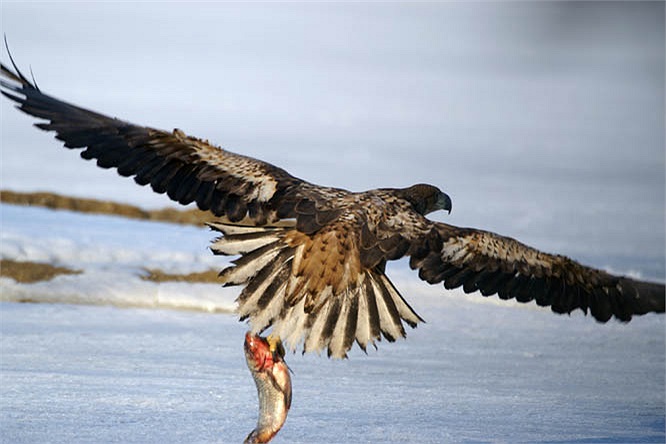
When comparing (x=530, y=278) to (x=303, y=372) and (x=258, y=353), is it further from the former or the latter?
(x=303, y=372)

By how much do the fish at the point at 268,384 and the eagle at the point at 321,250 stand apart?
2.9 inches

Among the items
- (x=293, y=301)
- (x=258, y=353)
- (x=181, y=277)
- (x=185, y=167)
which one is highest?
(x=185, y=167)

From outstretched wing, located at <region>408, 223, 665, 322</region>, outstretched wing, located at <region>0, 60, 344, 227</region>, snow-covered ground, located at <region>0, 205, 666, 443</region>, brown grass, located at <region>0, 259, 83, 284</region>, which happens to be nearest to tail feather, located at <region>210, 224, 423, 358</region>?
outstretched wing, located at <region>0, 60, 344, 227</region>

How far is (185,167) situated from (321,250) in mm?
780

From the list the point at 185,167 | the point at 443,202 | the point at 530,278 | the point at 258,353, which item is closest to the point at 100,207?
the point at 443,202

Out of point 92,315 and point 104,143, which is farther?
point 92,315

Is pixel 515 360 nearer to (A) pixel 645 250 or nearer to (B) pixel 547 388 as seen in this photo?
(B) pixel 547 388

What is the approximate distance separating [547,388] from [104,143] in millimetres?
2668

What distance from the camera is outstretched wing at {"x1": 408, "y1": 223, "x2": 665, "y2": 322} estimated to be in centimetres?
495

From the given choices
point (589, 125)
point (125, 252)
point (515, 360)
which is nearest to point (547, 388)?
point (515, 360)

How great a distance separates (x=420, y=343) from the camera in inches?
289

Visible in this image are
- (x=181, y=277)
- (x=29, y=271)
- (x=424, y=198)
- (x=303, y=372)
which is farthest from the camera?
(x=181, y=277)

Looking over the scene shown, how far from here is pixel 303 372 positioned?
6.31 metres

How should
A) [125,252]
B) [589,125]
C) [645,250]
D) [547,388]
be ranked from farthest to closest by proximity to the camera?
[589,125] < [645,250] < [125,252] < [547,388]
